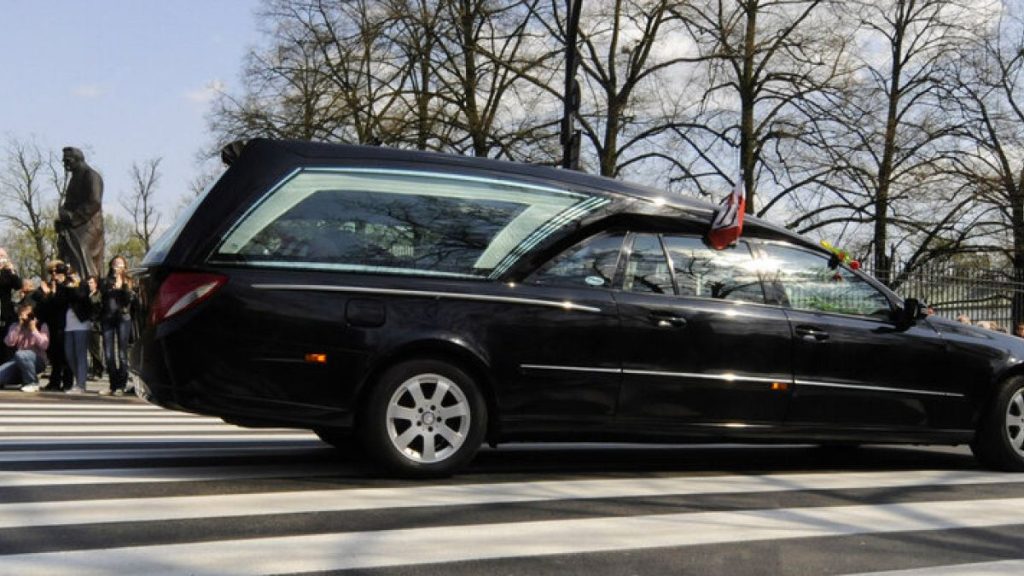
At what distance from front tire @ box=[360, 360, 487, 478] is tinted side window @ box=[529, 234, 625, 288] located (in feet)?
2.65

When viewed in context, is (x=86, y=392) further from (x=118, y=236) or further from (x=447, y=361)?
(x=118, y=236)

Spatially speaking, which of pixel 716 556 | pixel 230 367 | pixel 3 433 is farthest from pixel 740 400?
pixel 3 433

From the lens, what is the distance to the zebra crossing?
14.9 feet

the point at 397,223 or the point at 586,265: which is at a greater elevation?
the point at 397,223

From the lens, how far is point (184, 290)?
6.23 m

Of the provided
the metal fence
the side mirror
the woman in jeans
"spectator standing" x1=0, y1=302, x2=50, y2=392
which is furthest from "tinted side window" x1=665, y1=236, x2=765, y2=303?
the metal fence

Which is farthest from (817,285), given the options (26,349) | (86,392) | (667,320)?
(26,349)

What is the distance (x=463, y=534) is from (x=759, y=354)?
2803 millimetres

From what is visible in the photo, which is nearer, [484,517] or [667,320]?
[484,517]

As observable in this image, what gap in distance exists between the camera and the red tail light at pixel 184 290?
Answer: 6.20 m

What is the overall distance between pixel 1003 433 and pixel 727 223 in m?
2.57

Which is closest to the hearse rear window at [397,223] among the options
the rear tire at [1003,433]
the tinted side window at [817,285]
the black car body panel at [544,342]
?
the black car body panel at [544,342]

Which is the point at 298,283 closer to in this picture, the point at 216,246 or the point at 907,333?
the point at 216,246

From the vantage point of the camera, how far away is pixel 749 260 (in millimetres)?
7406
